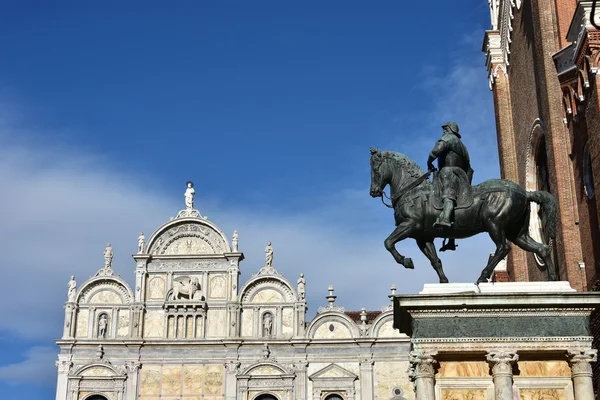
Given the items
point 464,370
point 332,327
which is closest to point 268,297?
point 332,327

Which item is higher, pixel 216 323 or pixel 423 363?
pixel 216 323

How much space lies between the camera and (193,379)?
34.4 m

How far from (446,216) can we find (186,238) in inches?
1032

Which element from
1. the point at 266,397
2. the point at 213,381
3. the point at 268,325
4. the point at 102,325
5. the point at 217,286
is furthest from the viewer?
the point at 217,286

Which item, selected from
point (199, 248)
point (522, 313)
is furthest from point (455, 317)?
point (199, 248)

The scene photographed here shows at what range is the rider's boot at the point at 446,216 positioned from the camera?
11.1 metres

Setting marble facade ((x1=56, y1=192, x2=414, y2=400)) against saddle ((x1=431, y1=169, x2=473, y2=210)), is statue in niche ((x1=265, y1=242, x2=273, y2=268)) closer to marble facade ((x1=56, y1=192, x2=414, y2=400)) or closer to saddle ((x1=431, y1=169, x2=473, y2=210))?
marble facade ((x1=56, y1=192, x2=414, y2=400))

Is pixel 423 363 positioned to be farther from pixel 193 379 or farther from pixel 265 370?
pixel 193 379

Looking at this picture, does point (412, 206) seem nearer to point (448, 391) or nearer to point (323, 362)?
point (448, 391)

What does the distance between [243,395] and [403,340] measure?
6731 mm

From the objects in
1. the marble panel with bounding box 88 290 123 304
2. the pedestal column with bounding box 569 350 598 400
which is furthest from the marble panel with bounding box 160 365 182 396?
the pedestal column with bounding box 569 350 598 400

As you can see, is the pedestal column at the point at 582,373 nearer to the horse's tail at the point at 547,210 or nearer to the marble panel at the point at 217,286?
the horse's tail at the point at 547,210

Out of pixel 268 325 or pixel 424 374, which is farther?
pixel 268 325

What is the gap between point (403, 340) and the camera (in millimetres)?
34312
